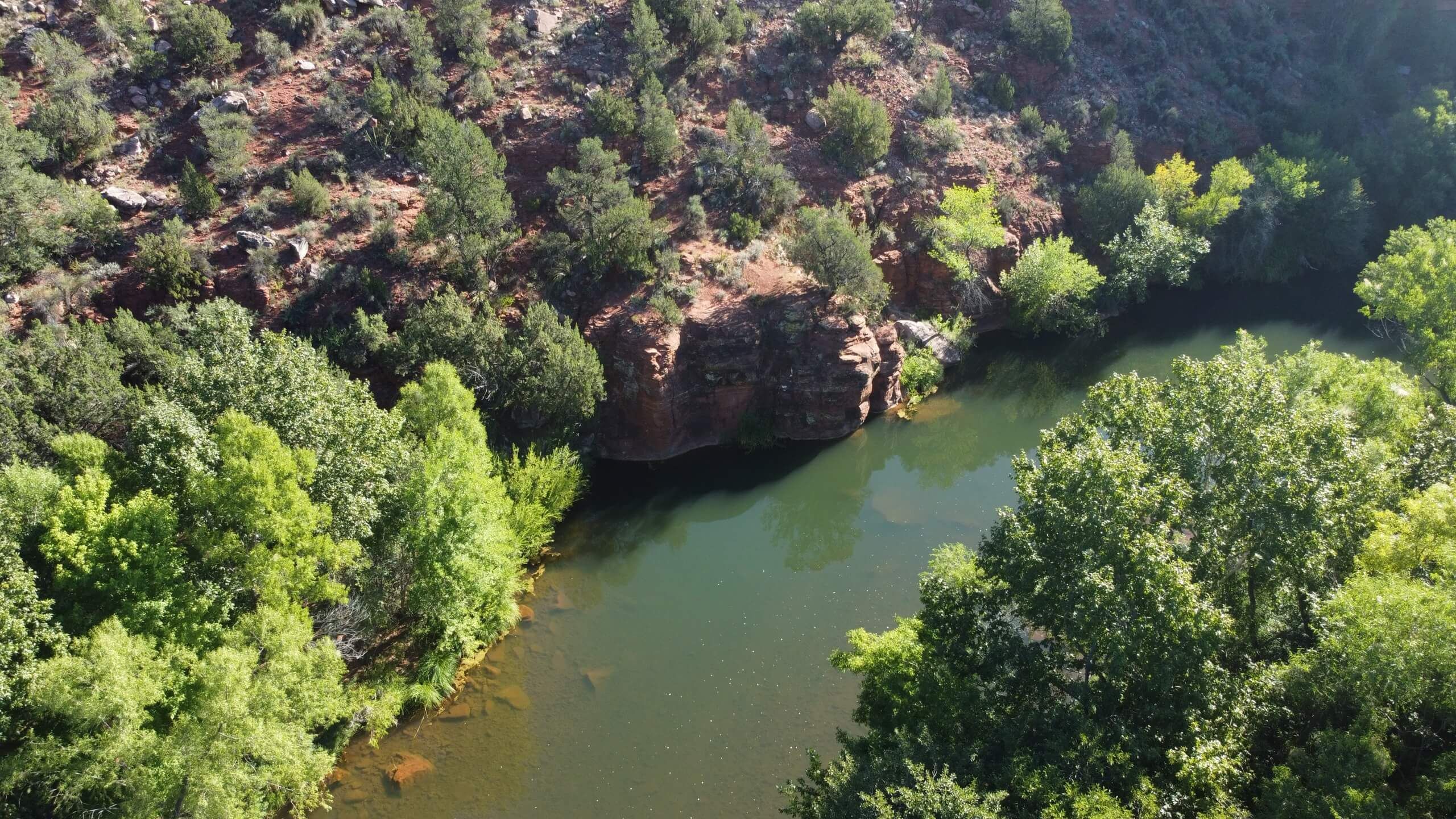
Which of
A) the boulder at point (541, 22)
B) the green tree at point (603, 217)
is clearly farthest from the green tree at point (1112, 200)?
the boulder at point (541, 22)

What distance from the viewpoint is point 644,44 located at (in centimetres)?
4319

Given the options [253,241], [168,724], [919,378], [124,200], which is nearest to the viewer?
[168,724]

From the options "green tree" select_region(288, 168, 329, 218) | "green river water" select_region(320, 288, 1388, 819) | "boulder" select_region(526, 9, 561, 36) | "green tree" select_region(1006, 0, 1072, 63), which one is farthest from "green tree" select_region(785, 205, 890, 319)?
"green tree" select_region(1006, 0, 1072, 63)

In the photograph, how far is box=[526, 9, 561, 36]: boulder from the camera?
4466 centimetres

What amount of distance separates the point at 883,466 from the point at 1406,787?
22527 millimetres

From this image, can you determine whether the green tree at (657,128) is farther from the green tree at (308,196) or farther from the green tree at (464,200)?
the green tree at (308,196)

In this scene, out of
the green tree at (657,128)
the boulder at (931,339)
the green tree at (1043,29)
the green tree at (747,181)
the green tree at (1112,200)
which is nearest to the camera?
the green tree at (657,128)

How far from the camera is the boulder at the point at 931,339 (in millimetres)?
41094

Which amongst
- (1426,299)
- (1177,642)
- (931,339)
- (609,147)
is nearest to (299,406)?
(1177,642)

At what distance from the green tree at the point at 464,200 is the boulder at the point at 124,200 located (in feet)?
35.4

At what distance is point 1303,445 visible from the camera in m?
18.6

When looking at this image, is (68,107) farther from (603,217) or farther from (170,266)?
(603,217)

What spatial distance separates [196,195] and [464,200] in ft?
34.8

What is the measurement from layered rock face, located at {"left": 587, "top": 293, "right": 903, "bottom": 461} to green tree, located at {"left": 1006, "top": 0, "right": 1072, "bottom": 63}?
25861mm
